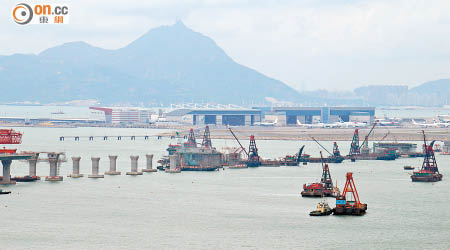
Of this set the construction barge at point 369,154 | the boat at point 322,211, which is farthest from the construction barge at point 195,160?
the boat at point 322,211

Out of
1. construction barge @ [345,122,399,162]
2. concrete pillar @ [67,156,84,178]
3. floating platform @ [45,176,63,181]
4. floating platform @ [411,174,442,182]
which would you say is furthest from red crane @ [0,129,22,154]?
construction barge @ [345,122,399,162]

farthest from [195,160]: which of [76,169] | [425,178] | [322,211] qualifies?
[322,211]

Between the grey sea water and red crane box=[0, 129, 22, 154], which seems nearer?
the grey sea water

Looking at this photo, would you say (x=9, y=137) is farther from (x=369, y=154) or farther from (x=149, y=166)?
(x=369, y=154)

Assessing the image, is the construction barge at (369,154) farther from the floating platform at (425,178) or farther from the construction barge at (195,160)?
the floating platform at (425,178)

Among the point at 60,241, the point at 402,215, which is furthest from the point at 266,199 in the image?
the point at 60,241

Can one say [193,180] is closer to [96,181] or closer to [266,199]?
[96,181]

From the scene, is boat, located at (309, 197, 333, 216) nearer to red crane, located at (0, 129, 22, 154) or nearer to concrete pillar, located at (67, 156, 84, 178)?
red crane, located at (0, 129, 22, 154)

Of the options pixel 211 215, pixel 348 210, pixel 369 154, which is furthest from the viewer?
pixel 369 154

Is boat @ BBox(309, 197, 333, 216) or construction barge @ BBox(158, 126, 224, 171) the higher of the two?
construction barge @ BBox(158, 126, 224, 171)
